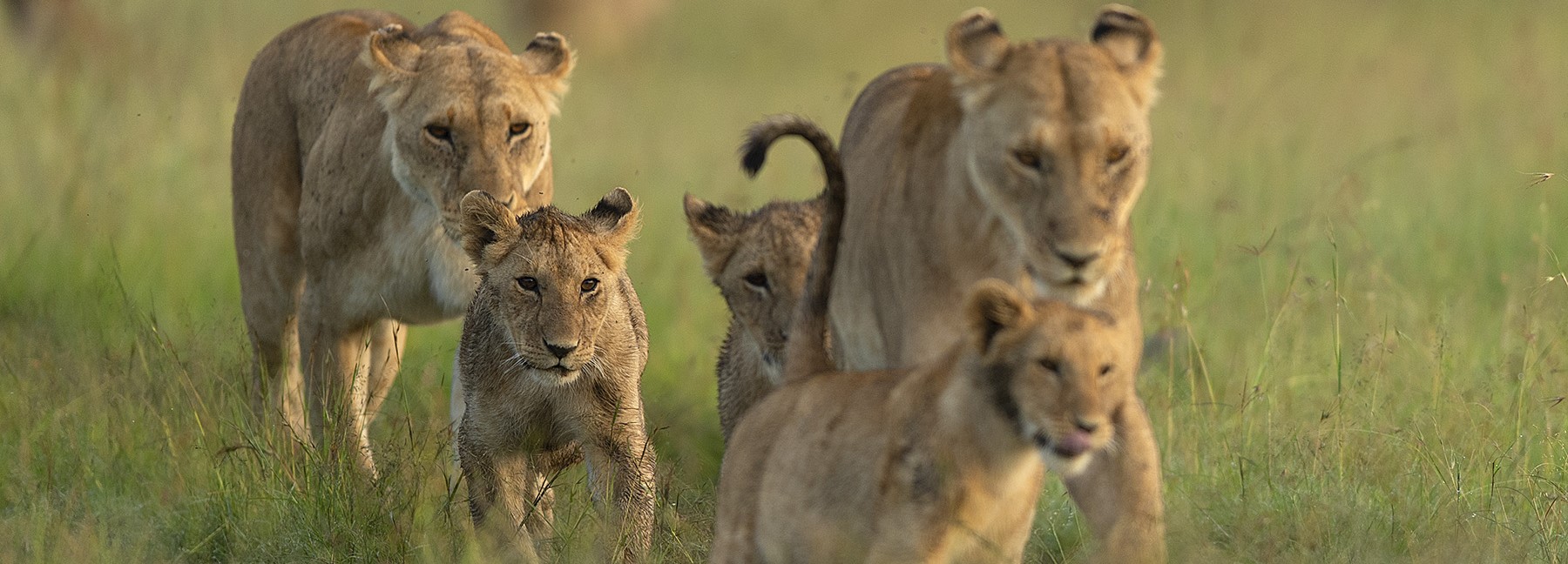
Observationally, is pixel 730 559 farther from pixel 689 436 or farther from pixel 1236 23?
pixel 1236 23

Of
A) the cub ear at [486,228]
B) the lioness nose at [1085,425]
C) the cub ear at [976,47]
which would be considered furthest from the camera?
the cub ear at [486,228]

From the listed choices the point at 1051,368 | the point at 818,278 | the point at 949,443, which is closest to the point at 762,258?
the point at 818,278

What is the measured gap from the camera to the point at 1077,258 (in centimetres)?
340

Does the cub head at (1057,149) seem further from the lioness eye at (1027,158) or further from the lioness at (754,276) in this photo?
the lioness at (754,276)

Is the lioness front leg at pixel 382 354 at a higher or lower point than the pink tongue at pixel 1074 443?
lower

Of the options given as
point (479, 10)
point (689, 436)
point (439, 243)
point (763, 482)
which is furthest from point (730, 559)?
point (479, 10)

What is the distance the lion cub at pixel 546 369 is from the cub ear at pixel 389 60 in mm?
922

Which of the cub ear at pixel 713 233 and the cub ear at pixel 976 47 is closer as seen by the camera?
the cub ear at pixel 976 47

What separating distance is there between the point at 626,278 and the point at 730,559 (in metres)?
1.55

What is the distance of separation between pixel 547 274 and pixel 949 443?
1.52 meters

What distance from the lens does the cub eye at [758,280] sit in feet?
17.1

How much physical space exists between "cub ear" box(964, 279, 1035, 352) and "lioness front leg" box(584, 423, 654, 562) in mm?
1612

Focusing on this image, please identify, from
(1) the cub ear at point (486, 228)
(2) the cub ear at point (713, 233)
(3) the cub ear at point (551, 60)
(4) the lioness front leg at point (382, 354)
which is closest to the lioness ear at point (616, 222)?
(1) the cub ear at point (486, 228)

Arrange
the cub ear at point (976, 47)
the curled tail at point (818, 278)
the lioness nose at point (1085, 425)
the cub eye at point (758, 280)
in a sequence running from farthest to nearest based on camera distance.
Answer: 1. the cub eye at point (758, 280)
2. the curled tail at point (818, 278)
3. the cub ear at point (976, 47)
4. the lioness nose at point (1085, 425)
